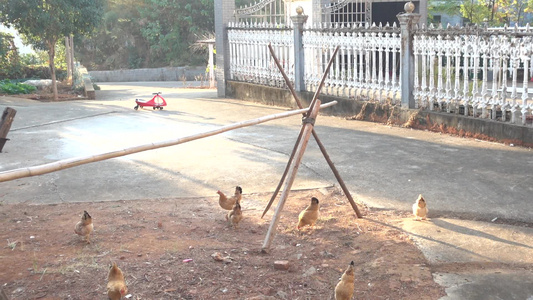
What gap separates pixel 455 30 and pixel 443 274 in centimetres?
592

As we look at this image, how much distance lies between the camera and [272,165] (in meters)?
8.02

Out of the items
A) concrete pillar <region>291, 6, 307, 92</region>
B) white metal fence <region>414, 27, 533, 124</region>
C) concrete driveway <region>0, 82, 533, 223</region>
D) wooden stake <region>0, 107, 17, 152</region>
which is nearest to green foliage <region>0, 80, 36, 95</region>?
concrete driveway <region>0, 82, 533, 223</region>

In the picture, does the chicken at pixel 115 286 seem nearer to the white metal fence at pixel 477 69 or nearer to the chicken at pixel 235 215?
the chicken at pixel 235 215

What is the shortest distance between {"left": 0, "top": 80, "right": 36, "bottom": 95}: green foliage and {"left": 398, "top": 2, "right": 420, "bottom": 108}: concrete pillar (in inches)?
493

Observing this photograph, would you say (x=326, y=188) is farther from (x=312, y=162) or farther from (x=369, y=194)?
(x=312, y=162)

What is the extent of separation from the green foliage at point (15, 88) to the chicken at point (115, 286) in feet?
50.7

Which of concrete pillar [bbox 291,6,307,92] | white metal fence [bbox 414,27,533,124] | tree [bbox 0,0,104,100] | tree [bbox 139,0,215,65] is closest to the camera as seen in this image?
white metal fence [bbox 414,27,533,124]

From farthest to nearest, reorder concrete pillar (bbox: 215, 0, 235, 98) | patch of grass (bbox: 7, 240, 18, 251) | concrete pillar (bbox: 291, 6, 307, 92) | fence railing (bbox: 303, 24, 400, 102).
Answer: concrete pillar (bbox: 215, 0, 235, 98) < concrete pillar (bbox: 291, 6, 307, 92) < fence railing (bbox: 303, 24, 400, 102) < patch of grass (bbox: 7, 240, 18, 251)

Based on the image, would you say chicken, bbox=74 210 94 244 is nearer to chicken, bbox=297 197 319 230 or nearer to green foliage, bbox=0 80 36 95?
chicken, bbox=297 197 319 230

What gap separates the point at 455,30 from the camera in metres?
9.42

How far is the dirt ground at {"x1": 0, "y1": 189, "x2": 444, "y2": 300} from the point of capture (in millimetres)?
4344

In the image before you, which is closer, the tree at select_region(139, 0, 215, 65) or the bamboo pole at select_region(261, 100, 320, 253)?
the bamboo pole at select_region(261, 100, 320, 253)

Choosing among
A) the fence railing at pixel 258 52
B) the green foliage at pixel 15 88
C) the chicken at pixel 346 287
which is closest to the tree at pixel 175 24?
the green foliage at pixel 15 88

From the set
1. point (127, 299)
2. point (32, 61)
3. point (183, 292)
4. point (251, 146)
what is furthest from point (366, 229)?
point (32, 61)
